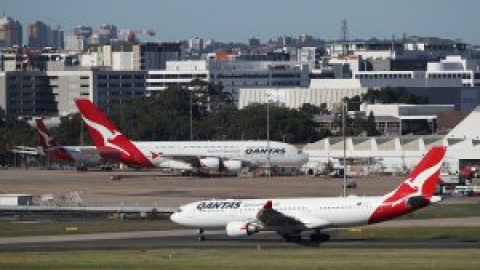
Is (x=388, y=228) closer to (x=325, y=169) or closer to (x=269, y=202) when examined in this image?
(x=269, y=202)

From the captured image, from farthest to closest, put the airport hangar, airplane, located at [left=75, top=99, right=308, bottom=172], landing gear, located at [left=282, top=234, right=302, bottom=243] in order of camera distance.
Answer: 1. airplane, located at [left=75, top=99, right=308, bottom=172]
2. the airport hangar
3. landing gear, located at [left=282, top=234, right=302, bottom=243]

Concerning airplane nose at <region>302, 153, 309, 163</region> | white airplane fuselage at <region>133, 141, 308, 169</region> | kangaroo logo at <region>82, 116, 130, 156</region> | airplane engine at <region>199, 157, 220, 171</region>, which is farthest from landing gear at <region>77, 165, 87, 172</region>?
airplane nose at <region>302, 153, 309, 163</region>

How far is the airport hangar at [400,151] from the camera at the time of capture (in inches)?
6206

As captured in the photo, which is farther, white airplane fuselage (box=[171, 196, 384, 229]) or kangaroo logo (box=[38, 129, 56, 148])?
kangaroo logo (box=[38, 129, 56, 148])

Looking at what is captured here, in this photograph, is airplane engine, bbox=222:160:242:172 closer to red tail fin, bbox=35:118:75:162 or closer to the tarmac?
the tarmac

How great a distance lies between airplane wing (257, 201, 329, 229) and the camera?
84.2 m

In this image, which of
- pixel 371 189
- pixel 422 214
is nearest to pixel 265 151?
pixel 371 189

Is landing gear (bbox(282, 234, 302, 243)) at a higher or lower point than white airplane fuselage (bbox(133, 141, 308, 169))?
lower

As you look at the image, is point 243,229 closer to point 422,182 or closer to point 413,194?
point 413,194

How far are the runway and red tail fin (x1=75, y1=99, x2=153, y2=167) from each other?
66.0m

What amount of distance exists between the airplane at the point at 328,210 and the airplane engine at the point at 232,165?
78164 mm

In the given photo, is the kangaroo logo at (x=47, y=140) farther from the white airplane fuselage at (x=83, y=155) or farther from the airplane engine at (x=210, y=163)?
the airplane engine at (x=210, y=163)

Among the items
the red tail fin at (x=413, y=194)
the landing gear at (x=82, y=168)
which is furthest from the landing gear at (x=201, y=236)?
the landing gear at (x=82, y=168)

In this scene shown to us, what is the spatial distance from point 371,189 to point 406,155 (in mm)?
33847
